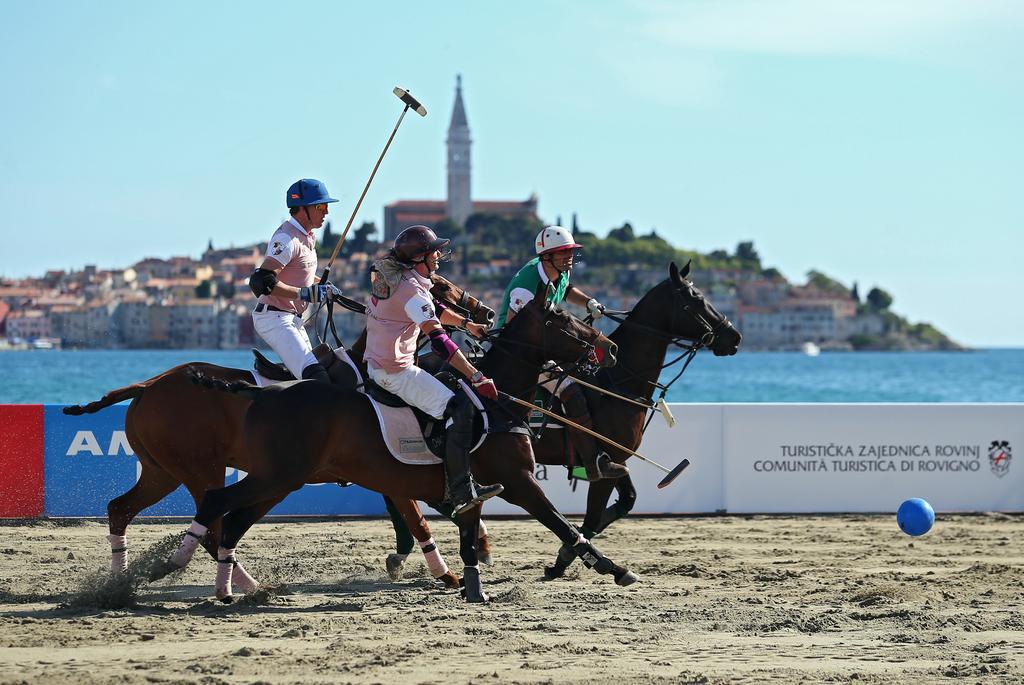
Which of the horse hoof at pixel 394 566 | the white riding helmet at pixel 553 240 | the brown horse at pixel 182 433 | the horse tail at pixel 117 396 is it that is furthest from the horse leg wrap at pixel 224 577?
the white riding helmet at pixel 553 240

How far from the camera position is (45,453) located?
1476 cm

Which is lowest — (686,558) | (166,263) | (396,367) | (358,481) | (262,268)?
(686,558)

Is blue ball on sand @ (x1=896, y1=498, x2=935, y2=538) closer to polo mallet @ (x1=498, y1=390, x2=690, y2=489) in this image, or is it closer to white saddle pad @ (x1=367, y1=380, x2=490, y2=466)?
polo mallet @ (x1=498, y1=390, x2=690, y2=489)

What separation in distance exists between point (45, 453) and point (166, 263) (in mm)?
153563

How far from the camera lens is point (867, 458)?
15828mm

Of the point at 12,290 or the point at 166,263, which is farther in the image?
the point at 166,263

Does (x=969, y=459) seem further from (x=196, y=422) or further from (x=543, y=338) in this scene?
(x=196, y=422)

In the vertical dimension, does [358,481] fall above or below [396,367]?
below

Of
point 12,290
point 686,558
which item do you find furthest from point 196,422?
point 12,290

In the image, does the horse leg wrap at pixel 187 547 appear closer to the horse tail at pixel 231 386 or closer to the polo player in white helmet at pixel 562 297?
the horse tail at pixel 231 386

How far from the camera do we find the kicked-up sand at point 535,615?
7.61 meters

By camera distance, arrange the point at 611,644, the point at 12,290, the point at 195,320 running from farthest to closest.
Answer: the point at 195,320 → the point at 12,290 → the point at 611,644

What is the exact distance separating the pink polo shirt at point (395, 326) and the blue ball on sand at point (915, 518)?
5.58 m

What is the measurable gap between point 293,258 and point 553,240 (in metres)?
2.31
